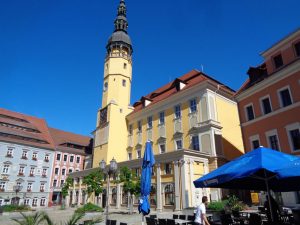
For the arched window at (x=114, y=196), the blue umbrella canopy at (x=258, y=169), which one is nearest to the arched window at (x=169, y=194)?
the arched window at (x=114, y=196)

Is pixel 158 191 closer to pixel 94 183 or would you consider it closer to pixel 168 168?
pixel 168 168

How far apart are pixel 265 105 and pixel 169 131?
14592 millimetres

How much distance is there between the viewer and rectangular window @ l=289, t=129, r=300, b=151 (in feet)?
58.7

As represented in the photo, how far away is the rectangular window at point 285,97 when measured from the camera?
19203 mm

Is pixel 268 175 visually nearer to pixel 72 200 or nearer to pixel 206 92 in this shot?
pixel 206 92

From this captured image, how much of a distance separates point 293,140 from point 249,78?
772cm

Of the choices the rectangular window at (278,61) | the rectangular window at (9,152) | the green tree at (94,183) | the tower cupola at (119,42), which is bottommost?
the green tree at (94,183)

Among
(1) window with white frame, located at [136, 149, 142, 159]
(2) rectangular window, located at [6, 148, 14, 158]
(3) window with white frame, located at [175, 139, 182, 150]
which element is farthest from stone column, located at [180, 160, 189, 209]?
(2) rectangular window, located at [6, 148, 14, 158]

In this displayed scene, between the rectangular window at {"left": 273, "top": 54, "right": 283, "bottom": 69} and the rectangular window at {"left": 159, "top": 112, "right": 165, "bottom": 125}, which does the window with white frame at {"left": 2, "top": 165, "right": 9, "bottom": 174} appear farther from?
the rectangular window at {"left": 273, "top": 54, "right": 283, "bottom": 69}

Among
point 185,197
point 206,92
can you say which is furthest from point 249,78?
point 185,197

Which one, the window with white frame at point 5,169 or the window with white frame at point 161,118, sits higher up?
the window with white frame at point 161,118

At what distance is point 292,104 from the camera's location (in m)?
18.6

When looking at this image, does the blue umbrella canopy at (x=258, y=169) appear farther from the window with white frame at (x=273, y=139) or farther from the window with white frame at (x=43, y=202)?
the window with white frame at (x=43, y=202)

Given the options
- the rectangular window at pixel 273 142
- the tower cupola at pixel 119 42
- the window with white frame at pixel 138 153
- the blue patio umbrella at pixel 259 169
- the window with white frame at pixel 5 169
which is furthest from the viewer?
the tower cupola at pixel 119 42
